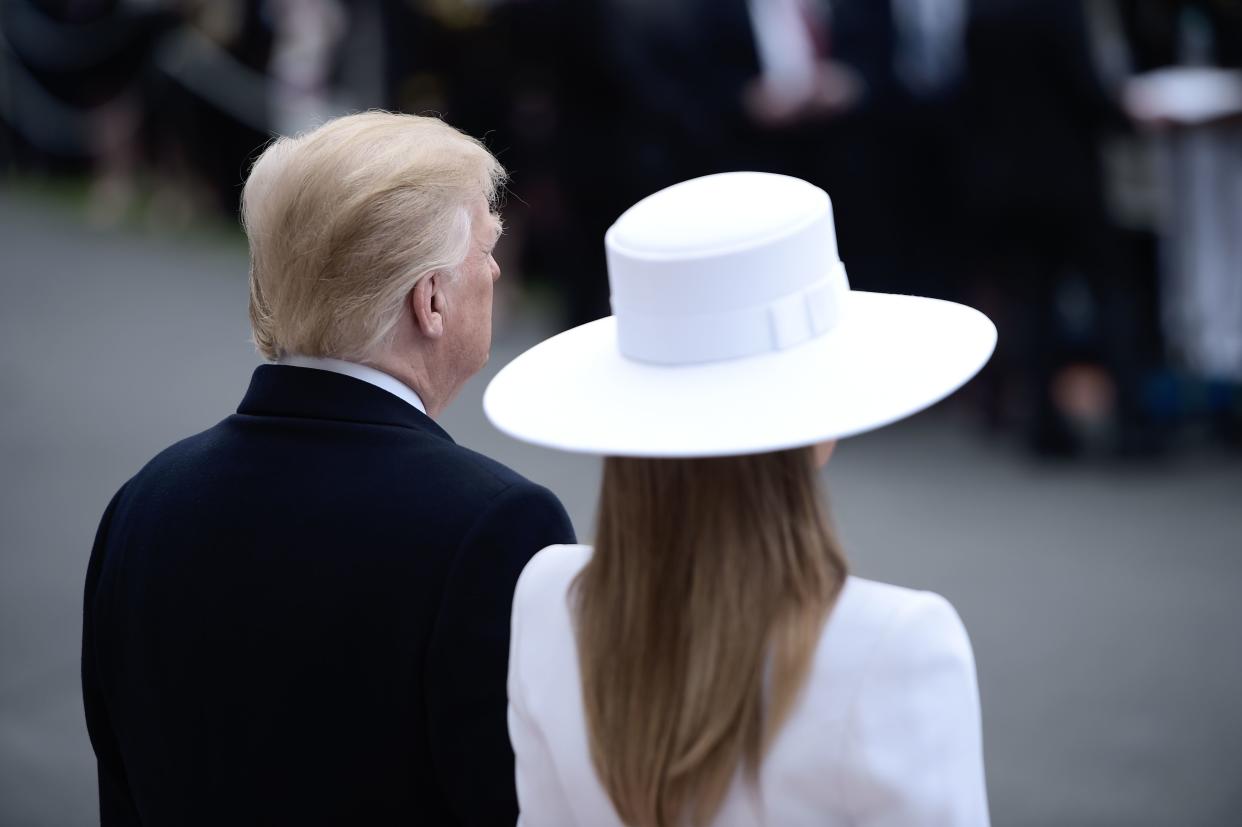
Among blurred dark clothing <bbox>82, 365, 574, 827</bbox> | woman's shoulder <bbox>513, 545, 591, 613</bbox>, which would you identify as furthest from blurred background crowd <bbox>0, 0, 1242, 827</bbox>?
woman's shoulder <bbox>513, 545, 591, 613</bbox>

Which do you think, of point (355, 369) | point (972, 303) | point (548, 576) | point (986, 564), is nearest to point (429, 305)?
point (355, 369)

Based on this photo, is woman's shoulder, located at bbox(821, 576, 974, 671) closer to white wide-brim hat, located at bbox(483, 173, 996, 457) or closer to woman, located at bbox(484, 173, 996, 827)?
woman, located at bbox(484, 173, 996, 827)

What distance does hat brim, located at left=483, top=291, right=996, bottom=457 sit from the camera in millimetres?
1289

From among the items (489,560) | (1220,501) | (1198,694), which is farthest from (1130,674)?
(489,560)

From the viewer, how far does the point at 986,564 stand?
4.80 m

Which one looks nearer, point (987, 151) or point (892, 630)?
point (892, 630)

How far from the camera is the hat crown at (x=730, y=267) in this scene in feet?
4.46

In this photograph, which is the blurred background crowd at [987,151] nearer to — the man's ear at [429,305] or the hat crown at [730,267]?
the man's ear at [429,305]

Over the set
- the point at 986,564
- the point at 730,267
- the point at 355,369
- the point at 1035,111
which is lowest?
the point at 986,564

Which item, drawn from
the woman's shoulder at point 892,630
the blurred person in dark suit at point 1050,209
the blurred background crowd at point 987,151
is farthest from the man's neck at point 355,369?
the blurred person in dark suit at point 1050,209

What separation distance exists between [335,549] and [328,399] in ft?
0.63

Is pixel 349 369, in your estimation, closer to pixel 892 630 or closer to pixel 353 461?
pixel 353 461

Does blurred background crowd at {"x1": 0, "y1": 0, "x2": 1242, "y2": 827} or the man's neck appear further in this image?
blurred background crowd at {"x1": 0, "y1": 0, "x2": 1242, "y2": 827}

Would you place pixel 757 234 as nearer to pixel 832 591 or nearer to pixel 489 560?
pixel 832 591
